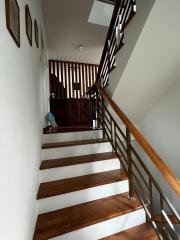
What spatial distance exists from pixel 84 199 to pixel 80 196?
0.06 m

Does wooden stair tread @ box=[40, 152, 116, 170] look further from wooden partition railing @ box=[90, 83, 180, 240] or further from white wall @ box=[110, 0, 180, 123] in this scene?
white wall @ box=[110, 0, 180, 123]

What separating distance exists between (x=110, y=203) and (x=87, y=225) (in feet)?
1.28

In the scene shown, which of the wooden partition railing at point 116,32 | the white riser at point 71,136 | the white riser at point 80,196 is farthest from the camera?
the white riser at point 71,136

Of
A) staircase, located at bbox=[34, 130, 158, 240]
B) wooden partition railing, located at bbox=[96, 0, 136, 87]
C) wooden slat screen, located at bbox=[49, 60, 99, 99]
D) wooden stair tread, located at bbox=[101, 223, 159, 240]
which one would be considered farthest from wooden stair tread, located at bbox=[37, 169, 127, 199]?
wooden slat screen, located at bbox=[49, 60, 99, 99]

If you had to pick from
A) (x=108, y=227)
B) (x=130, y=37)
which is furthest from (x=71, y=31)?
(x=108, y=227)

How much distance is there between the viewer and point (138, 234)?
5.06 feet

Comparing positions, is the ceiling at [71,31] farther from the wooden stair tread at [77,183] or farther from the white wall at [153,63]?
the wooden stair tread at [77,183]

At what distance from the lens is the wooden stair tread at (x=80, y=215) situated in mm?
1400

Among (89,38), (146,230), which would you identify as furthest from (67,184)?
(89,38)

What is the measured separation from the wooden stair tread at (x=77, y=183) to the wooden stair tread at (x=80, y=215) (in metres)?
0.17

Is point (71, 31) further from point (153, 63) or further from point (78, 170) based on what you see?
point (78, 170)

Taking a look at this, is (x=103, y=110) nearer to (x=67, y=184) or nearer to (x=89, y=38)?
(x=67, y=184)

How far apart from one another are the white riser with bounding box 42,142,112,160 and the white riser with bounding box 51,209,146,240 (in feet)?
3.32

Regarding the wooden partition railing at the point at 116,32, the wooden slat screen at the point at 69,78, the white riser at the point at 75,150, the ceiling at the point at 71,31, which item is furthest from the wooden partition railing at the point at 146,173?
the wooden slat screen at the point at 69,78
